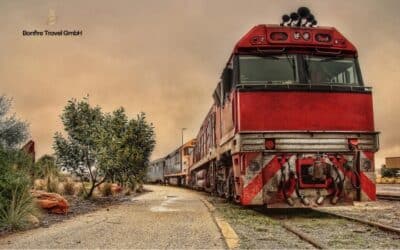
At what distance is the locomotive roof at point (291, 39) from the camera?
8961mm

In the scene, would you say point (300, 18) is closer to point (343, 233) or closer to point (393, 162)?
point (343, 233)

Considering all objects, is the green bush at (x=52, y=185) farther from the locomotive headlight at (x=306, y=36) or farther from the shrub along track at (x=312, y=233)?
the locomotive headlight at (x=306, y=36)

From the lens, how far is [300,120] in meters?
8.65

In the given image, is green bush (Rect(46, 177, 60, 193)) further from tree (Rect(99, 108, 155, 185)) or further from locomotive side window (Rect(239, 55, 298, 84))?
locomotive side window (Rect(239, 55, 298, 84))

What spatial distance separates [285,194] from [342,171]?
1.18 m

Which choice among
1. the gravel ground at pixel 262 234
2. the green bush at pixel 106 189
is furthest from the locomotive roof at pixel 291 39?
the green bush at pixel 106 189

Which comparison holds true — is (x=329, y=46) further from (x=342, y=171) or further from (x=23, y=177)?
(x=23, y=177)

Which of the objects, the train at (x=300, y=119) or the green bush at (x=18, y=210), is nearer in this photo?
the green bush at (x=18, y=210)

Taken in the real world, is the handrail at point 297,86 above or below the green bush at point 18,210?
above

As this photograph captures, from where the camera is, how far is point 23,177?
8234 millimetres

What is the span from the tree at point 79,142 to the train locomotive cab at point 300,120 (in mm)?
8661

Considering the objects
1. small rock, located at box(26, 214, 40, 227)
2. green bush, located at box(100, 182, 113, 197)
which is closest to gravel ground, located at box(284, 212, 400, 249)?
small rock, located at box(26, 214, 40, 227)

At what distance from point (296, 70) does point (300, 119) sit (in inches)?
39.2

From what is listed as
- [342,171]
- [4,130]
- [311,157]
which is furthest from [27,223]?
[342,171]
